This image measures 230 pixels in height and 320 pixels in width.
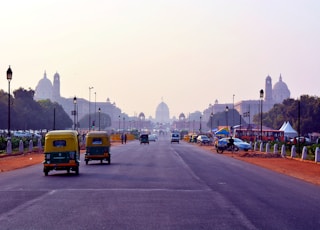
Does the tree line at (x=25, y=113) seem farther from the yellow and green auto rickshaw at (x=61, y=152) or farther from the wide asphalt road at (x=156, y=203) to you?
the wide asphalt road at (x=156, y=203)

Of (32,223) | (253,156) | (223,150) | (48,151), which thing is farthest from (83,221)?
(223,150)

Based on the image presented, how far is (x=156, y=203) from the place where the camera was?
16.7 m

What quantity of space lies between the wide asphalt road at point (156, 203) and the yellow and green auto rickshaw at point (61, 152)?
2.51 meters

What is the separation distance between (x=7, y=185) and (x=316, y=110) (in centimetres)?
9477

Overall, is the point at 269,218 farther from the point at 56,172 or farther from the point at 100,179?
the point at 56,172

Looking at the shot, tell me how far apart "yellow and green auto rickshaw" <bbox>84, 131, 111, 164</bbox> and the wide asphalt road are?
468 inches

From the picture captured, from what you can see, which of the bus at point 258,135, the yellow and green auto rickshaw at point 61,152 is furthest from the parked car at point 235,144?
the yellow and green auto rickshaw at point 61,152

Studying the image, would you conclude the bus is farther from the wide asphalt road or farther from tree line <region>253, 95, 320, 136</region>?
the wide asphalt road

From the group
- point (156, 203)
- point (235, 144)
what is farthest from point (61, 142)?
point (235, 144)

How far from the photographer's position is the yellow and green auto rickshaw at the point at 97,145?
37531mm

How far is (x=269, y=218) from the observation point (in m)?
14.0

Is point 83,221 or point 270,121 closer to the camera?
point 83,221

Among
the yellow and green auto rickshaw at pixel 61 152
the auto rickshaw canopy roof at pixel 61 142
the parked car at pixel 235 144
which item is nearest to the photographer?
the yellow and green auto rickshaw at pixel 61 152

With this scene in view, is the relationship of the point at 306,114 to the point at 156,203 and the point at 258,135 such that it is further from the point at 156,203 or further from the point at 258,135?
the point at 156,203
